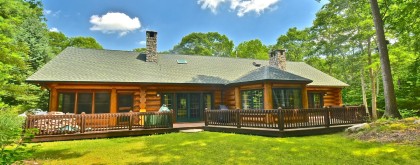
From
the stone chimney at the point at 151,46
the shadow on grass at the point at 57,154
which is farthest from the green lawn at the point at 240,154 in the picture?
the stone chimney at the point at 151,46

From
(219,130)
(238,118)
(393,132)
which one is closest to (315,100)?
(238,118)

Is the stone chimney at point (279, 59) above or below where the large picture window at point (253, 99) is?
above

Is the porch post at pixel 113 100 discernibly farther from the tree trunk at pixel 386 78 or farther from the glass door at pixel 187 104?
the tree trunk at pixel 386 78

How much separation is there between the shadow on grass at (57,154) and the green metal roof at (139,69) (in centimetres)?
562

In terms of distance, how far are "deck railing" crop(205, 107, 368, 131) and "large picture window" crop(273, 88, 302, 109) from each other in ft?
7.41

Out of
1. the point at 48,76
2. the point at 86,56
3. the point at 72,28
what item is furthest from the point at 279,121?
the point at 72,28

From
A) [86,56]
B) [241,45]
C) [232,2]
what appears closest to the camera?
[86,56]

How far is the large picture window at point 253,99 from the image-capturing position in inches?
540

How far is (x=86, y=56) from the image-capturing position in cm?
1631

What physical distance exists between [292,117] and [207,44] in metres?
39.6

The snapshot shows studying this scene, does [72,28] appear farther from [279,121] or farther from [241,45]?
[279,121]

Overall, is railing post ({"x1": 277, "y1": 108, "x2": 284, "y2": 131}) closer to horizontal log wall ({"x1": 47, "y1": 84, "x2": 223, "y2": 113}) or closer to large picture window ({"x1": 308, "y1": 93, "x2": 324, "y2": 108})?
horizontal log wall ({"x1": 47, "y1": 84, "x2": 223, "y2": 113})

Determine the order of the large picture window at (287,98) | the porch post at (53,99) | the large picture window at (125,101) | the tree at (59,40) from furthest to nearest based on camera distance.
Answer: the tree at (59,40) < the large picture window at (125,101) < the large picture window at (287,98) < the porch post at (53,99)

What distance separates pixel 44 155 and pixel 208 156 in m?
5.07
